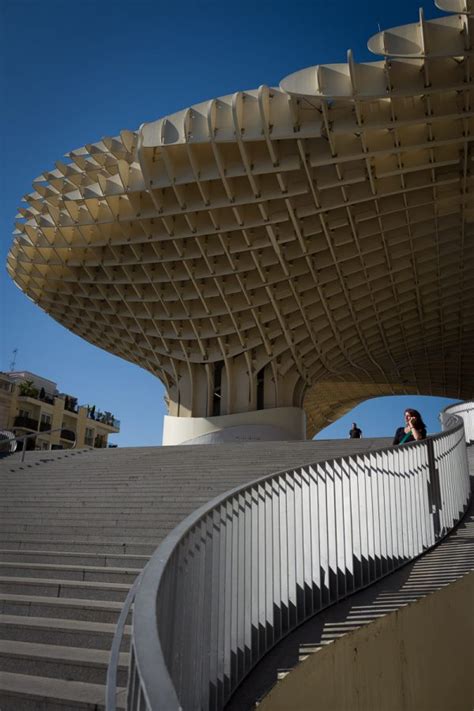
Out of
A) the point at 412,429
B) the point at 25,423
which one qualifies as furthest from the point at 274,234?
the point at 25,423

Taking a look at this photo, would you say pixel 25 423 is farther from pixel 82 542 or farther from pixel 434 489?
pixel 434 489

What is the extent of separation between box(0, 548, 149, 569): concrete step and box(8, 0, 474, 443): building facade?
12485 millimetres

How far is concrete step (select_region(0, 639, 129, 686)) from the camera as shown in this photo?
3859 millimetres

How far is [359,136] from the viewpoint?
17625mm

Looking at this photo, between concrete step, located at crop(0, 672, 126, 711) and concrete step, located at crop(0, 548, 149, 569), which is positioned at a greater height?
concrete step, located at crop(0, 548, 149, 569)

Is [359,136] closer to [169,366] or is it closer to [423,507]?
[423,507]

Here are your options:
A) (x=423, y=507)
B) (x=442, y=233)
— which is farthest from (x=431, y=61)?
(x=423, y=507)

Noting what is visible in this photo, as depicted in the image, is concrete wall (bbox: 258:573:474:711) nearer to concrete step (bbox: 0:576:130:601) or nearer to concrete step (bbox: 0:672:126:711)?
concrete step (bbox: 0:672:126:711)

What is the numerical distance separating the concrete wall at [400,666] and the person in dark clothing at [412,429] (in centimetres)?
317

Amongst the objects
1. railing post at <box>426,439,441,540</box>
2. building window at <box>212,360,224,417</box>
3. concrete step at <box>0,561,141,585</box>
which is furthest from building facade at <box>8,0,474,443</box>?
concrete step at <box>0,561,141,585</box>

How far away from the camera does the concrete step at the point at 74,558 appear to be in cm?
580

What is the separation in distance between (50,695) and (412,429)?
684 cm

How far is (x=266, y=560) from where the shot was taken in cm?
466

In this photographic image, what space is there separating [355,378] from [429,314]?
582 inches
